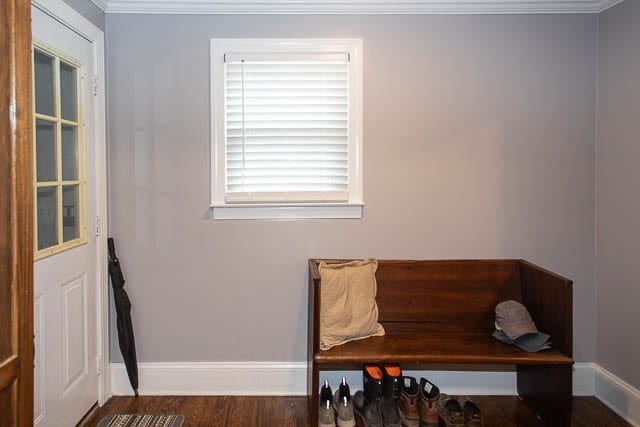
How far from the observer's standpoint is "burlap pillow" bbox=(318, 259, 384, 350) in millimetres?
2418

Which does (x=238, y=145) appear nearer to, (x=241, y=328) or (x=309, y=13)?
(x=309, y=13)

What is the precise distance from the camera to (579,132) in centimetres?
271

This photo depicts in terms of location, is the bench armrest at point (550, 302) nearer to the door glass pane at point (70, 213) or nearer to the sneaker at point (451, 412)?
the sneaker at point (451, 412)

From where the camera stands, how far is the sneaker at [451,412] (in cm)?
232

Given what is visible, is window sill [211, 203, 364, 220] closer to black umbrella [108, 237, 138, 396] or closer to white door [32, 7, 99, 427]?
black umbrella [108, 237, 138, 396]

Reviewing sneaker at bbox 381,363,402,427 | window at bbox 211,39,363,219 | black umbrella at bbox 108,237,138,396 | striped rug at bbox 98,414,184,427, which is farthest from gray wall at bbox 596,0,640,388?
black umbrella at bbox 108,237,138,396

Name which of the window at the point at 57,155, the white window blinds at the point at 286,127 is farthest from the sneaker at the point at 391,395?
the window at the point at 57,155

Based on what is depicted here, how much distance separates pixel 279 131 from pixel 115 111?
0.90 metres

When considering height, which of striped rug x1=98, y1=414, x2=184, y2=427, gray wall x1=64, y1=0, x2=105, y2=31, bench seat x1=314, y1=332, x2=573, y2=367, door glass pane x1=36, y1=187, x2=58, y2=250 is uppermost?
gray wall x1=64, y1=0, x2=105, y2=31

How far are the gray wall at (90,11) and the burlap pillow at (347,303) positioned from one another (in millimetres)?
1727

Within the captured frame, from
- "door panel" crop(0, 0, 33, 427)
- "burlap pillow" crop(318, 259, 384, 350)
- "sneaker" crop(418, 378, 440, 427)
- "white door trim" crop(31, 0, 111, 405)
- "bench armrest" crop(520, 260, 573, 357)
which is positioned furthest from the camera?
"white door trim" crop(31, 0, 111, 405)

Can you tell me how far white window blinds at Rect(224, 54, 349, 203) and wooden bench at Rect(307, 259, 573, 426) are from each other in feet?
1.52

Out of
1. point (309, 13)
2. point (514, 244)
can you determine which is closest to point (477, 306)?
point (514, 244)

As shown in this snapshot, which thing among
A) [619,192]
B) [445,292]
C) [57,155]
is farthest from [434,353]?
[57,155]
